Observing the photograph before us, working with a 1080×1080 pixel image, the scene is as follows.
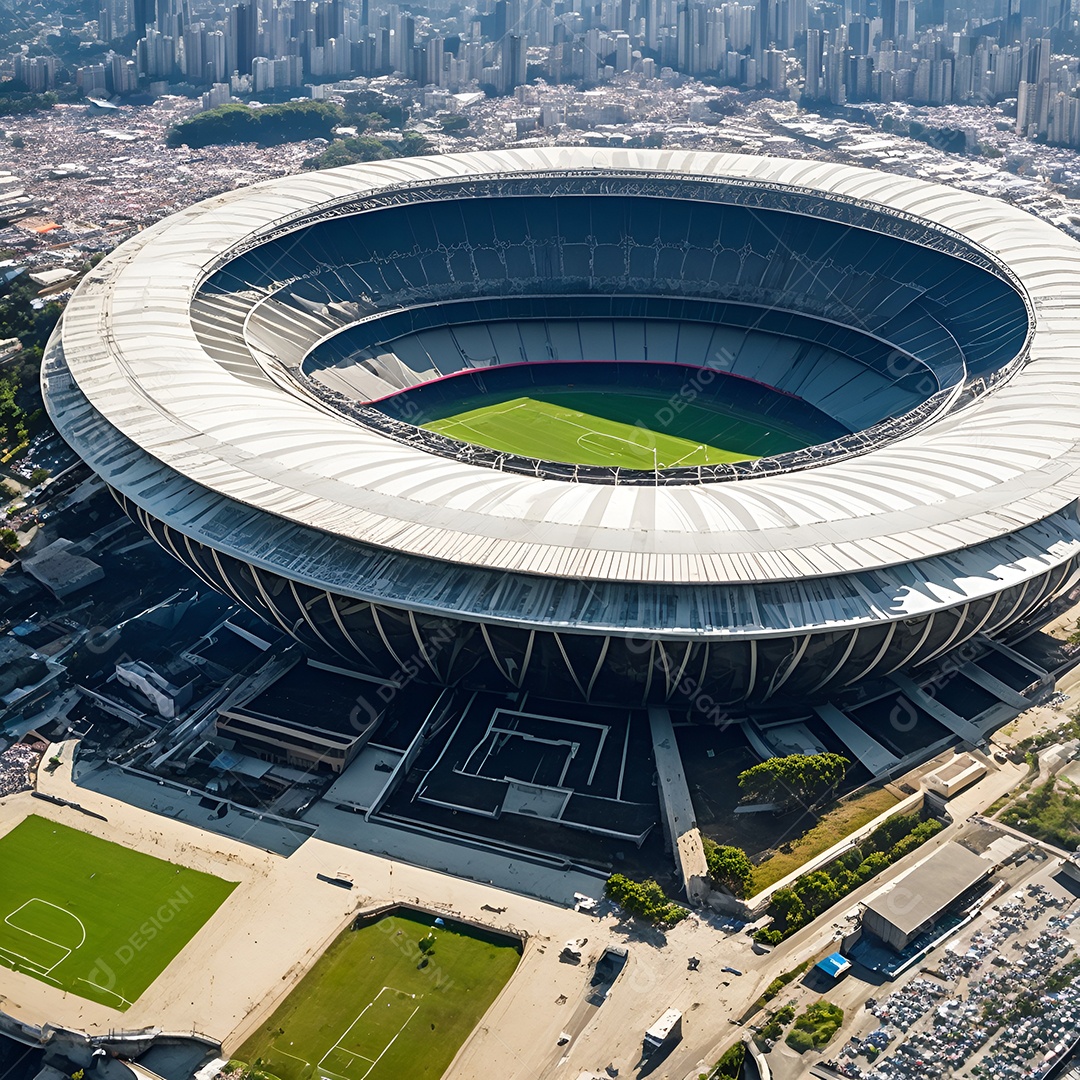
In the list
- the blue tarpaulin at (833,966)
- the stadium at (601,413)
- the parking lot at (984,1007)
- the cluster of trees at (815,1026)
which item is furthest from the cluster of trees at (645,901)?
the stadium at (601,413)

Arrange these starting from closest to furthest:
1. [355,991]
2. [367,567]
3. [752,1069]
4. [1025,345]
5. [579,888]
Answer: [752,1069] → [355,991] → [579,888] → [367,567] → [1025,345]

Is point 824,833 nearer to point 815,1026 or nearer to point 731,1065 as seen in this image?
point 815,1026

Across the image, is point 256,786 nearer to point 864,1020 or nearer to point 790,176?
point 864,1020

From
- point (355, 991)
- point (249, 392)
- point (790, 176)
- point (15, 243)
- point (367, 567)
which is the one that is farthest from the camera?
point (15, 243)

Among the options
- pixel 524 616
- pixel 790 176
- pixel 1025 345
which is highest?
pixel 790 176

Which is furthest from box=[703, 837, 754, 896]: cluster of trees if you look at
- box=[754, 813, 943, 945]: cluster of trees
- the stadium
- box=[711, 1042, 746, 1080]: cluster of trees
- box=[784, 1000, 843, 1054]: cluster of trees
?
the stadium

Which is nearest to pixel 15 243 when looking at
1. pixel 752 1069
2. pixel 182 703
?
pixel 182 703

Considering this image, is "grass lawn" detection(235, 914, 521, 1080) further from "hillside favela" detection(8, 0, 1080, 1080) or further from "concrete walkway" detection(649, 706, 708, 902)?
"concrete walkway" detection(649, 706, 708, 902)
